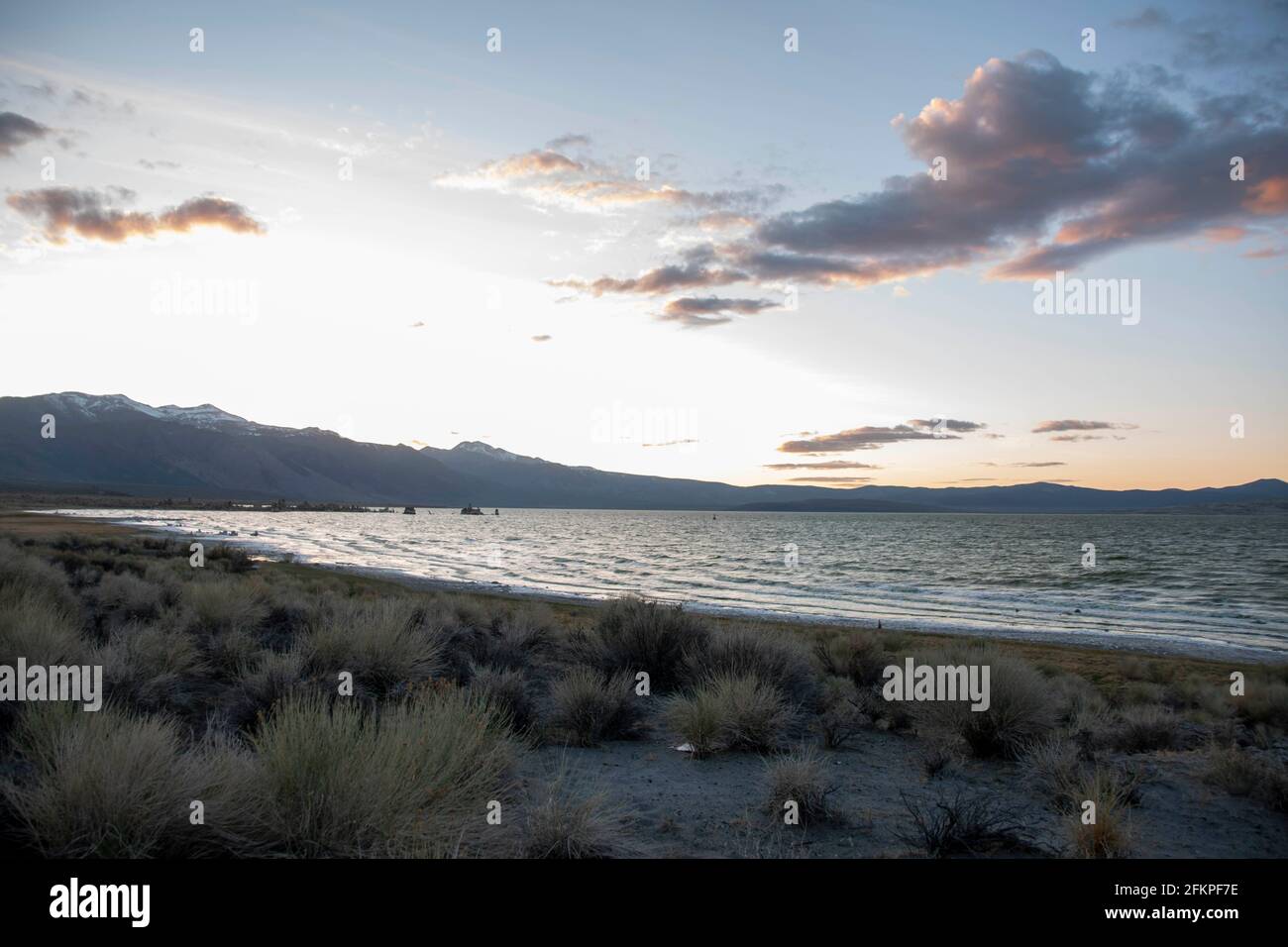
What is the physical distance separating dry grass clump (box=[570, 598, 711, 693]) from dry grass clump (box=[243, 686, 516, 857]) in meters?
5.01

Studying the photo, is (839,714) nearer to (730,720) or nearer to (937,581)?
(730,720)

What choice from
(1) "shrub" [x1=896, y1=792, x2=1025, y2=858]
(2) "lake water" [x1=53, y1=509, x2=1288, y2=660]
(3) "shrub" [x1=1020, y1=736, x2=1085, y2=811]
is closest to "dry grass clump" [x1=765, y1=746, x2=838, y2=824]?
(1) "shrub" [x1=896, y1=792, x2=1025, y2=858]

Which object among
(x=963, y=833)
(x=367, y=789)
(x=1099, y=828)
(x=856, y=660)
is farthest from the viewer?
(x=856, y=660)

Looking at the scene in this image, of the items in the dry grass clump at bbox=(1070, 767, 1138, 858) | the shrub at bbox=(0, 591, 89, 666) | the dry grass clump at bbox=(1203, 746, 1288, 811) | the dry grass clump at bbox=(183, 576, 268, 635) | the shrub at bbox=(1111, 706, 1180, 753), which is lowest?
the shrub at bbox=(1111, 706, 1180, 753)

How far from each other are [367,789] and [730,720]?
4049mm

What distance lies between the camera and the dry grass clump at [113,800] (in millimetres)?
4012

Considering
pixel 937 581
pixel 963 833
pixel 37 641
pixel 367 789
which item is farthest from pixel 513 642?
pixel 937 581

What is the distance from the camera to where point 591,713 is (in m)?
8.01

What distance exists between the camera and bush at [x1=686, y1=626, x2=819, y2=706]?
934 centimetres

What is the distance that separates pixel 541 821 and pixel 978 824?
296 centimetres

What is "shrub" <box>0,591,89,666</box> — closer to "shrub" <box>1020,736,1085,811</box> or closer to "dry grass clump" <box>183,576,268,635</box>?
"dry grass clump" <box>183,576,268,635</box>
